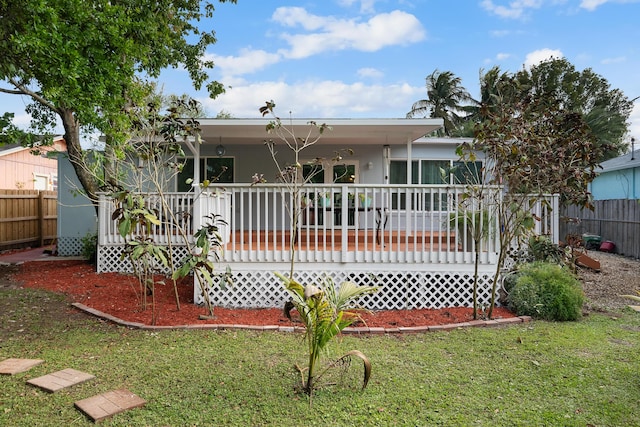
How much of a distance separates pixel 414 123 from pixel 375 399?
578 cm

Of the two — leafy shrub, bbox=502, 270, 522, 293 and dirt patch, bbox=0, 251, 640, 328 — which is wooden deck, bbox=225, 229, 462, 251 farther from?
dirt patch, bbox=0, 251, 640, 328

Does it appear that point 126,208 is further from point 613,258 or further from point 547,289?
point 613,258

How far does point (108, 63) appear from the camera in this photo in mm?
6758

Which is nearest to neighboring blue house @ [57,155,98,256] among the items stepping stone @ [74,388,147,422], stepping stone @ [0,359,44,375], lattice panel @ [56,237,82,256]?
lattice panel @ [56,237,82,256]

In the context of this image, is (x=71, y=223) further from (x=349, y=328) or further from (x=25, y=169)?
(x=25, y=169)

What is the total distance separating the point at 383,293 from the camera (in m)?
6.21

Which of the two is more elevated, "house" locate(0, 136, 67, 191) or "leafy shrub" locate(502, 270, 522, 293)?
"house" locate(0, 136, 67, 191)

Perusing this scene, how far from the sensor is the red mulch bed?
5459 mm

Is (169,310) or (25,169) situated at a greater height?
(25,169)

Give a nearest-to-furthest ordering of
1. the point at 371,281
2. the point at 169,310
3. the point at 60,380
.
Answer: the point at 60,380 < the point at 169,310 < the point at 371,281

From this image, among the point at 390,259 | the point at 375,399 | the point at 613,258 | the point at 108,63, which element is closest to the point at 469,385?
the point at 375,399

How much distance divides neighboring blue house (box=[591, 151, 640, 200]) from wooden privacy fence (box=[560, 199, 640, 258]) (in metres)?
2.72

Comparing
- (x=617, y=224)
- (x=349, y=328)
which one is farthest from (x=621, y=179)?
(x=349, y=328)

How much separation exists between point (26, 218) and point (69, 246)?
3160 mm
